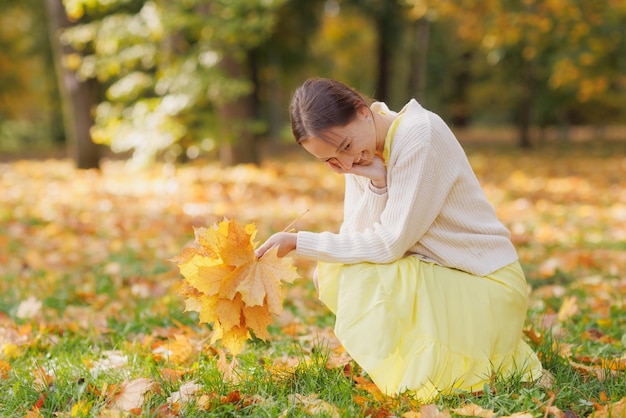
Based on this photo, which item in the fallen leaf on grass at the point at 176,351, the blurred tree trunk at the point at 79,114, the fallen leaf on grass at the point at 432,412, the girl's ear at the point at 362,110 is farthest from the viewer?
the blurred tree trunk at the point at 79,114

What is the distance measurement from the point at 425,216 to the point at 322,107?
0.53 meters

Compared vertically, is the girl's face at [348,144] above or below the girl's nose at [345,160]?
above

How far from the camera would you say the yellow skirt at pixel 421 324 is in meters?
2.28

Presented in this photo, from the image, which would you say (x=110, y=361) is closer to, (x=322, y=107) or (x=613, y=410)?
(x=322, y=107)

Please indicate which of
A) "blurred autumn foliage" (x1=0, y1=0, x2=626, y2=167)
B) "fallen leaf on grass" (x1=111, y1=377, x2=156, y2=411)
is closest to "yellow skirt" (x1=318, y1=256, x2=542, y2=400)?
"fallen leaf on grass" (x1=111, y1=377, x2=156, y2=411)

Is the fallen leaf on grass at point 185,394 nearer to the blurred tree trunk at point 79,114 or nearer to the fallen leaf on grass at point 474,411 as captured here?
the fallen leaf on grass at point 474,411

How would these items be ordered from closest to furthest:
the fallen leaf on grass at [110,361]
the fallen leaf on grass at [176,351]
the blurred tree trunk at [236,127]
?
the fallen leaf on grass at [110,361] < the fallen leaf on grass at [176,351] < the blurred tree trunk at [236,127]

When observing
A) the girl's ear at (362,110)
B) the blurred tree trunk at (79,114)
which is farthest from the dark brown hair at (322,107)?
the blurred tree trunk at (79,114)

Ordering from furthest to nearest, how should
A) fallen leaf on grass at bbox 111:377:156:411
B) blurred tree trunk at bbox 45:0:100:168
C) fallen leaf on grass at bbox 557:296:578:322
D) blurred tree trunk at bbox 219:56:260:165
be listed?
blurred tree trunk at bbox 45:0:100:168 < blurred tree trunk at bbox 219:56:260:165 < fallen leaf on grass at bbox 557:296:578:322 < fallen leaf on grass at bbox 111:377:156:411

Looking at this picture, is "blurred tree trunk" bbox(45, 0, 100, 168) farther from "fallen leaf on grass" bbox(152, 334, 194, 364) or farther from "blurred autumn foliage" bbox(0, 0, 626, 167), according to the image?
"fallen leaf on grass" bbox(152, 334, 194, 364)

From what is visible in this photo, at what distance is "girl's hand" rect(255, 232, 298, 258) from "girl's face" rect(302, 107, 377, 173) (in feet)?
1.00

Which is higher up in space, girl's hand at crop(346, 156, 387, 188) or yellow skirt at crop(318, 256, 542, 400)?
girl's hand at crop(346, 156, 387, 188)

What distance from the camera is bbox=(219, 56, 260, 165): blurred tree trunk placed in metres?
9.44

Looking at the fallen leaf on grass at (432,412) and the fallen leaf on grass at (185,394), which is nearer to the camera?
the fallen leaf on grass at (432,412)
